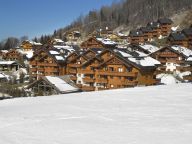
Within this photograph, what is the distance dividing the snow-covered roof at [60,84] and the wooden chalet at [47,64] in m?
15.0

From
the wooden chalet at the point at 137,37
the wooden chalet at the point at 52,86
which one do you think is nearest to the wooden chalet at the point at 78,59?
the wooden chalet at the point at 52,86

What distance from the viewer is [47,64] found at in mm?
45219

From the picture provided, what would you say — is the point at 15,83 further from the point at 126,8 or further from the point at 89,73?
the point at 126,8

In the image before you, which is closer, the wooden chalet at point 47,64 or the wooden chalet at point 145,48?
the wooden chalet at point 47,64

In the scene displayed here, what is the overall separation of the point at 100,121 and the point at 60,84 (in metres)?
22.1

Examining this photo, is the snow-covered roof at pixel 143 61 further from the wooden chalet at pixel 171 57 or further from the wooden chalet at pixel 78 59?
the wooden chalet at pixel 171 57

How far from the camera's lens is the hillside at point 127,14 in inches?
3745

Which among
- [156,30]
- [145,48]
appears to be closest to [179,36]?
[145,48]

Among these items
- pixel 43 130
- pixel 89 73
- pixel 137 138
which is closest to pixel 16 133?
pixel 43 130

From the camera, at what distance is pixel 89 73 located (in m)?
36.7

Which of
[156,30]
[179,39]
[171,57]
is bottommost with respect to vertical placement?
[171,57]

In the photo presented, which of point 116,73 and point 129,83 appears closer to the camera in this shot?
point 129,83

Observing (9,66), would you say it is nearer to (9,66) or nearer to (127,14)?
(9,66)

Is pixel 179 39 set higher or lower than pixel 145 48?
higher
